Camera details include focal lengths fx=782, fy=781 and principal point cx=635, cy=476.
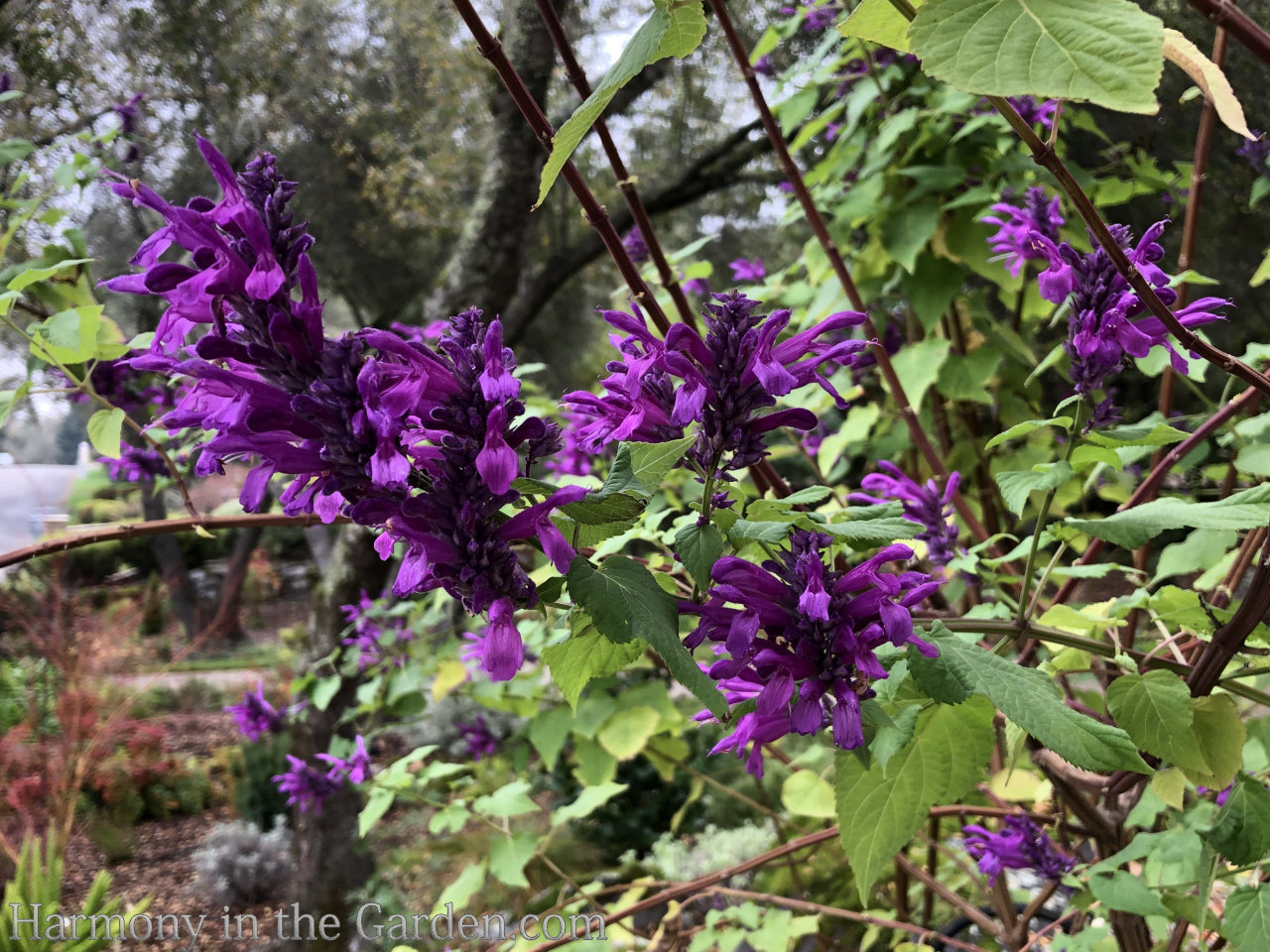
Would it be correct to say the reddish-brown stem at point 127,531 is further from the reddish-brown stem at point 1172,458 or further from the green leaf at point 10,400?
the reddish-brown stem at point 1172,458

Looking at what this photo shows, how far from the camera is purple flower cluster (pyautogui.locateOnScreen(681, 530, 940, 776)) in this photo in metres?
0.41

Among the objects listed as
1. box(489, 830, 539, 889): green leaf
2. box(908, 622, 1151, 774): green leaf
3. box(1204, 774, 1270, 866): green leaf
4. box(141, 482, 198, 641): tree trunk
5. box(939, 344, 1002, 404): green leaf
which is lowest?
box(141, 482, 198, 641): tree trunk

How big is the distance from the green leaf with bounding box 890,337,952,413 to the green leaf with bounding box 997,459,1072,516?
677 mm

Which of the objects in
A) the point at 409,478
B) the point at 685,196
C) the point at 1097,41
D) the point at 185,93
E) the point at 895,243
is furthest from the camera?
the point at 685,196

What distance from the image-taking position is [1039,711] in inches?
16.1

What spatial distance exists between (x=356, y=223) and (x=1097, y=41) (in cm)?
440

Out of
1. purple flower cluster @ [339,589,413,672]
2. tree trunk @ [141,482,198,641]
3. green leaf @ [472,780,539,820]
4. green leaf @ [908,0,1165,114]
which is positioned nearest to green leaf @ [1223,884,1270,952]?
green leaf @ [908,0,1165,114]

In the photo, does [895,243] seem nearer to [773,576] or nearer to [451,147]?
[773,576]

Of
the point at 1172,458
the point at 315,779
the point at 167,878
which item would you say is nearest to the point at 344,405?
the point at 1172,458

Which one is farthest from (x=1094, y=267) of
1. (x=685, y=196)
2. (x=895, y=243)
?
(x=685, y=196)

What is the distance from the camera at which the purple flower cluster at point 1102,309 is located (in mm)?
562

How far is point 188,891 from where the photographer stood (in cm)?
431

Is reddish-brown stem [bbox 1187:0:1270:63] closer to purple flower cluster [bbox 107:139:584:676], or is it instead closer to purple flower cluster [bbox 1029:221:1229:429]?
purple flower cluster [bbox 1029:221:1229:429]

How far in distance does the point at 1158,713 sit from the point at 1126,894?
32cm
